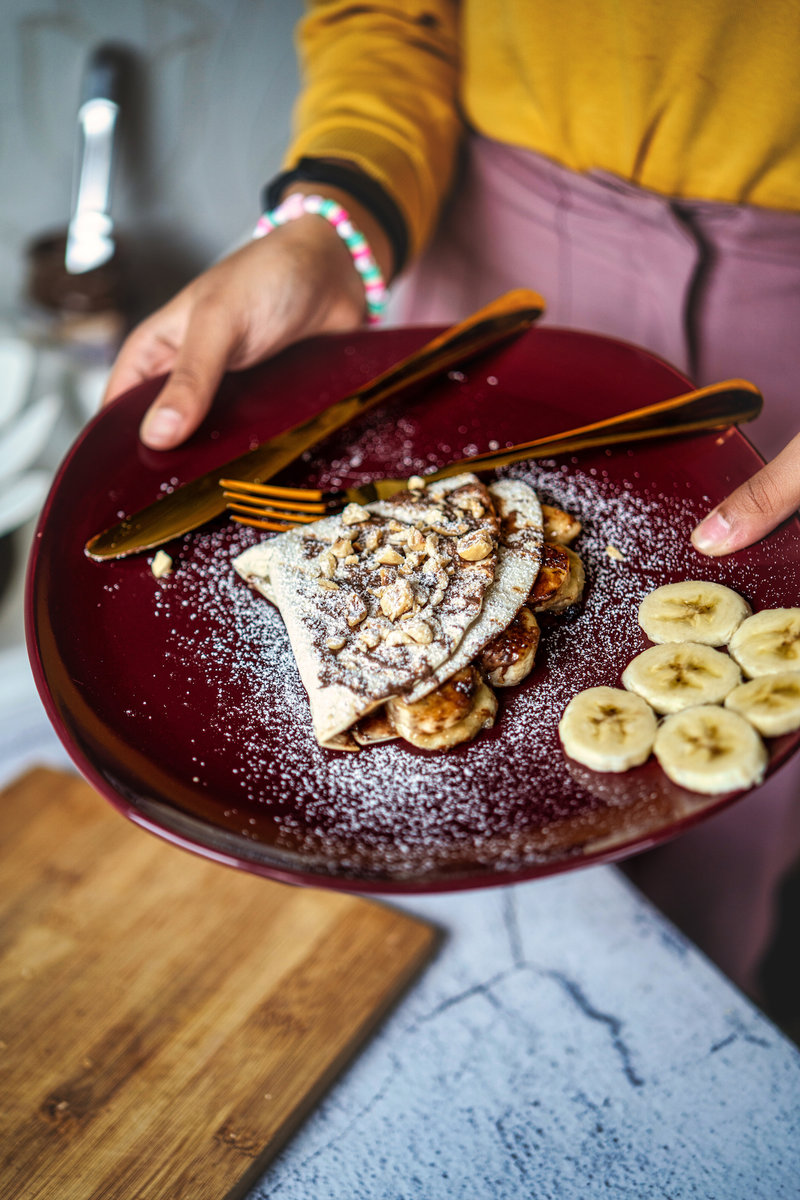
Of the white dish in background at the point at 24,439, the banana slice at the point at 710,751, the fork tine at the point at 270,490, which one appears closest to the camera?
the banana slice at the point at 710,751

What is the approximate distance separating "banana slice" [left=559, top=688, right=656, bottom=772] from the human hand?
22.3 inches

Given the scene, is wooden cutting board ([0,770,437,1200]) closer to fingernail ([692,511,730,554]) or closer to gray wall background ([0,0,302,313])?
fingernail ([692,511,730,554])

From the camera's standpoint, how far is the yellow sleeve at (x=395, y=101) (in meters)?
1.34

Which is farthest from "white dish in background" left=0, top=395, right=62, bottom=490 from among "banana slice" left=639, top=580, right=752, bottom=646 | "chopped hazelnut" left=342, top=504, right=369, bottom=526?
"banana slice" left=639, top=580, right=752, bottom=646

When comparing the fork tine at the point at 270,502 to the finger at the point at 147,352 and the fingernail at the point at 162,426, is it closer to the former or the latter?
the fingernail at the point at 162,426

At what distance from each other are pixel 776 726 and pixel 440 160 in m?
1.07

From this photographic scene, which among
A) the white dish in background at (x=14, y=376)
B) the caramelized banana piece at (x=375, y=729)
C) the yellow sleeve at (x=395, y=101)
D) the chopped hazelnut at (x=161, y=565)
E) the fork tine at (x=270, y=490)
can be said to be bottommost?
the white dish in background at (x=14, y=376)

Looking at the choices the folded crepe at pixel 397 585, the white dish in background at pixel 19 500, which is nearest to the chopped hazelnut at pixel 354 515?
the folded crepe at pixel 397 585

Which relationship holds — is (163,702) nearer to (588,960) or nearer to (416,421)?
(416,421)

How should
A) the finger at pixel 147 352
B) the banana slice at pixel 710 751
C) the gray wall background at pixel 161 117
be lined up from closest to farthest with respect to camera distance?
the banana slice at pixel 710 751 < the finger at pixel 147 352 < the gray wall background at pixel 161 117

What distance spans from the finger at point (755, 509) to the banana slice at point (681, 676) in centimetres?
11

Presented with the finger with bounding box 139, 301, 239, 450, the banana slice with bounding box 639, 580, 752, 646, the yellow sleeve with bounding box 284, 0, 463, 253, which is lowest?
the banana slice with bounding box 639, 580, 752, 646

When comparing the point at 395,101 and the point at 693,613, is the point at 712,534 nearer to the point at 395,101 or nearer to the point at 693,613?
the point at 693,613

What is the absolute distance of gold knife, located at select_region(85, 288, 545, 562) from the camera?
941 mm
